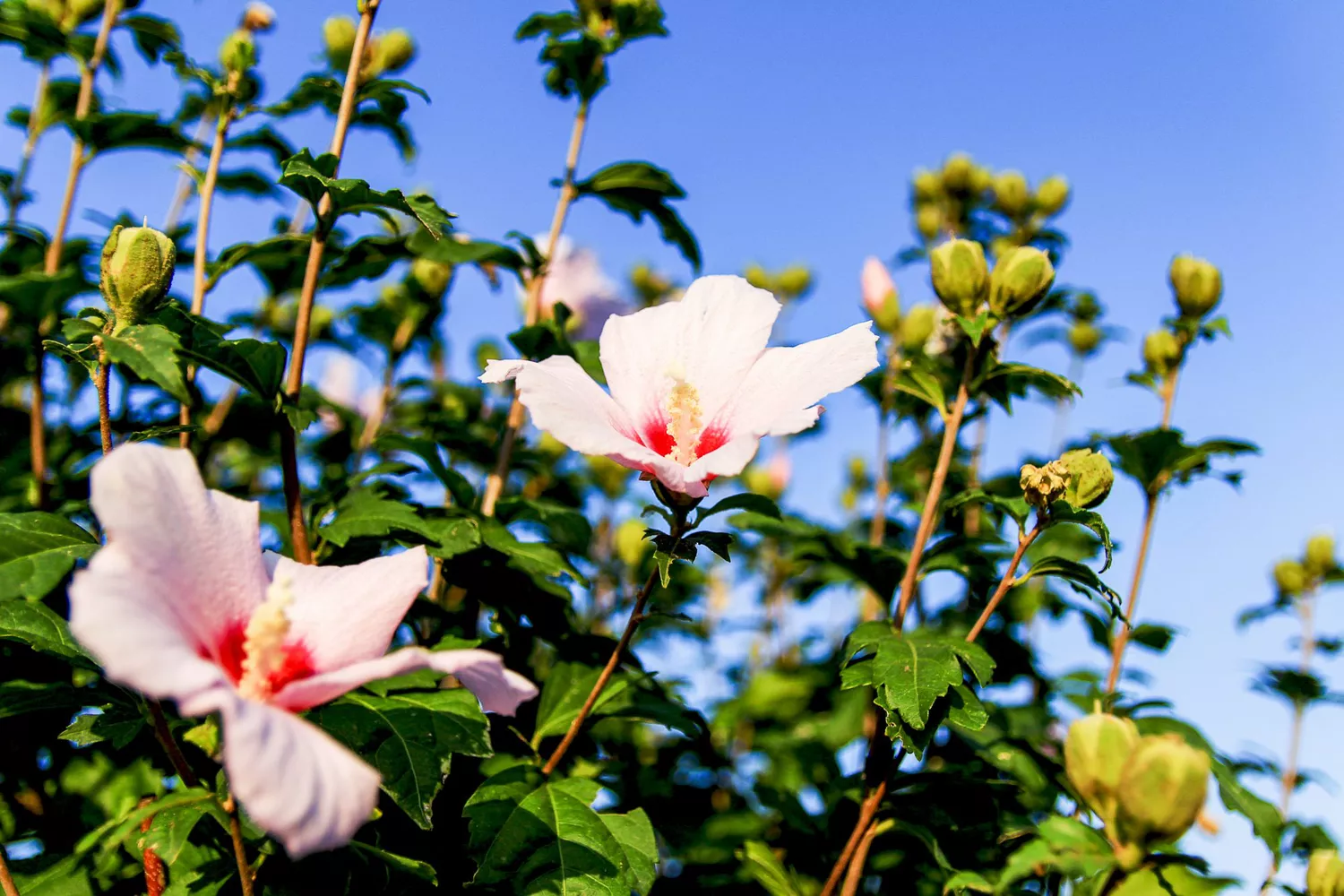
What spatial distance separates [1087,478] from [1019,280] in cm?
48

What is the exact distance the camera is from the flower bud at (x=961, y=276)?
215 cm

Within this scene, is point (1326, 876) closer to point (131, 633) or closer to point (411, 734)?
point (411, 734)

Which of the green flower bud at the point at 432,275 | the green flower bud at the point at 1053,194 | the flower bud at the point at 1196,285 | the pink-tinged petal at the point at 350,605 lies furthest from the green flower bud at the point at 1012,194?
the pink-tinged petal at the point at 350,605

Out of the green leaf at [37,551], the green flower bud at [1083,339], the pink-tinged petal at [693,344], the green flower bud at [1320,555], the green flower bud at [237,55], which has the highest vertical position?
the green flower bud at [1083,339]

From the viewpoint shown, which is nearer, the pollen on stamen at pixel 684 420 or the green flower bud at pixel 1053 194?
the pollen on stamen at pixel 684 420

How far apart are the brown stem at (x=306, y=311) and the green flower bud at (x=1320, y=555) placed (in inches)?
158

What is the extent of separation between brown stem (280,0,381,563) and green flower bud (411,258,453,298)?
3.08ft

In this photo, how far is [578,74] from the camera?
2611 mm

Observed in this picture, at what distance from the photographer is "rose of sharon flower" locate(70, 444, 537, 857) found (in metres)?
0.95

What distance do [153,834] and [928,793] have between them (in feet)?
5.16

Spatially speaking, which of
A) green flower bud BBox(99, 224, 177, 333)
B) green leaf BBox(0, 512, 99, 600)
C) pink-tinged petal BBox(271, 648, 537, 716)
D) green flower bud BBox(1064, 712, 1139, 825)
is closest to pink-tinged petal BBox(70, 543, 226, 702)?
pink-tinged petal BBox(271, 648, 537, 716)

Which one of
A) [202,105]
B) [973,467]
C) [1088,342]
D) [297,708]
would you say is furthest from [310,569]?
[1088,342]

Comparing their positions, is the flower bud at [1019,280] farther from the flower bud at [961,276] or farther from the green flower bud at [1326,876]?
the green flower bud at [1326,876]

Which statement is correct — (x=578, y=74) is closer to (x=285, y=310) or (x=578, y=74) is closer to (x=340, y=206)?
(x=340, y=206)
